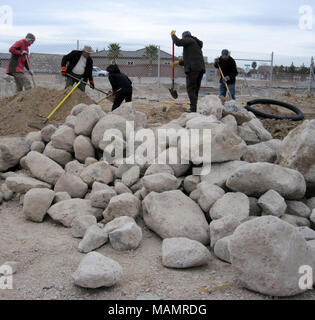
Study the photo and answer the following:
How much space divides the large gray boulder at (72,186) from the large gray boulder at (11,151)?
1.11m

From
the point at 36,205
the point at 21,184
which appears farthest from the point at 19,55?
the point at 36,205

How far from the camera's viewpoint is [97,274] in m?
2.79

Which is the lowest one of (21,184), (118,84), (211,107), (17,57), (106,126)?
(21,184)

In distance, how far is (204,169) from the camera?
4.30 m

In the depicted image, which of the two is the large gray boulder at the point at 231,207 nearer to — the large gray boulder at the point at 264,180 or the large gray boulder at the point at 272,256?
the large gray boulder at the point at 264,180

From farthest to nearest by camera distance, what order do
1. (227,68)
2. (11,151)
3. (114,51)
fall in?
(114,51) < (227,68) < (11,151)

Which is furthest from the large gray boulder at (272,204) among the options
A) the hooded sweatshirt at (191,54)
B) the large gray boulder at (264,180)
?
the hooded sweatshirt at (191,54)

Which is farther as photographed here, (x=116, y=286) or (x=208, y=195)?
(x=208, y=195)

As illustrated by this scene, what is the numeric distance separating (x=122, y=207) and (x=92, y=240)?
0.54m

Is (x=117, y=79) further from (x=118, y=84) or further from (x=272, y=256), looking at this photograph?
(x=272, y=256)

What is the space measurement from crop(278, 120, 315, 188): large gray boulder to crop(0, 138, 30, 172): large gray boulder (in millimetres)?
3413

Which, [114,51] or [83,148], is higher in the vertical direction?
[114,51]

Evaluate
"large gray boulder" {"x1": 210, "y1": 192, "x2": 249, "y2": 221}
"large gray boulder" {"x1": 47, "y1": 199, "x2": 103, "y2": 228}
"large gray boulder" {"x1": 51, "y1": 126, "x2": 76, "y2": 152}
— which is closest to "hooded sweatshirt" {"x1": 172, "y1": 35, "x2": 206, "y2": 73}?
"large gray boulder" {"x1": 51, "y1": 126, "x2": 76, "y2": 152}

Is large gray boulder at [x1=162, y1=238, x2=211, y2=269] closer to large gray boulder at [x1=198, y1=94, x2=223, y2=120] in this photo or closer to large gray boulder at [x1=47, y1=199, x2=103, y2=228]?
large gray boulder at [x1=47, y1=199, x2=103, y2=228]
